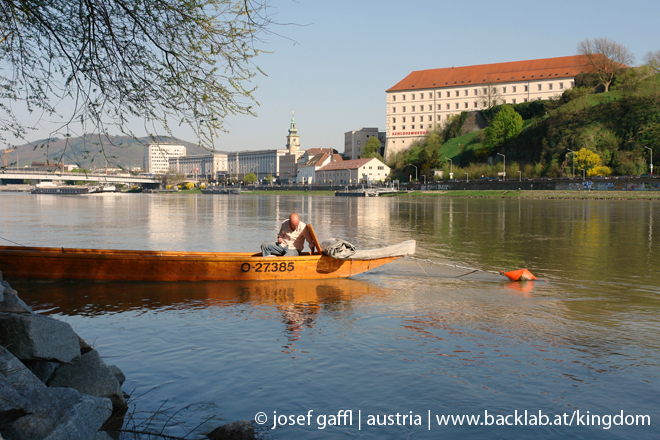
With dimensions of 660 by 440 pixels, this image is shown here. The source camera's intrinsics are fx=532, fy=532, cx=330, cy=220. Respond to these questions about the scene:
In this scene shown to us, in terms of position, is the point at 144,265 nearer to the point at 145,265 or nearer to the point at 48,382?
the point at 145,265

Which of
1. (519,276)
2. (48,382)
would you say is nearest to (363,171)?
(519,276)

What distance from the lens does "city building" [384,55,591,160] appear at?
14575cm

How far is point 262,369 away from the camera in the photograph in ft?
25.3

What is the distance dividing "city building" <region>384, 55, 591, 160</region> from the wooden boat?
142 meters

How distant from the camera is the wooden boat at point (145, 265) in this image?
45.3ft

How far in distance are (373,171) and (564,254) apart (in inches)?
5597

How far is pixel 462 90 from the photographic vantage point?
158 meters

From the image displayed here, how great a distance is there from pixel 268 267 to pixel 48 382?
8653 mm

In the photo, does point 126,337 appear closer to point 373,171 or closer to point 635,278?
point 635,278

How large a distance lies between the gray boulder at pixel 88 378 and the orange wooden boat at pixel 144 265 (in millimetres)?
7962

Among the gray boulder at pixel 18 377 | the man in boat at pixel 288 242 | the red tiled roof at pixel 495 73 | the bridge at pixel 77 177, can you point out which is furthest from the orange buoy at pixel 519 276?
the red tiled roof at pixel 495 73

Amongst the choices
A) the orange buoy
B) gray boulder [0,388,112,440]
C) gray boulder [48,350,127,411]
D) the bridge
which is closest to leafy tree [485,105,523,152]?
the bridge

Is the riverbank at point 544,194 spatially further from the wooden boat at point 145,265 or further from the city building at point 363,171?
the wooden boat at point 145,265

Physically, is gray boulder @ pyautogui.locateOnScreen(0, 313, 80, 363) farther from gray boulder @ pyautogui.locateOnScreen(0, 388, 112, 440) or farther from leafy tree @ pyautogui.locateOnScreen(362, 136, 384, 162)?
leafy tree @ pyautogui.locateOnScreen(362, 136, 384, 162)
